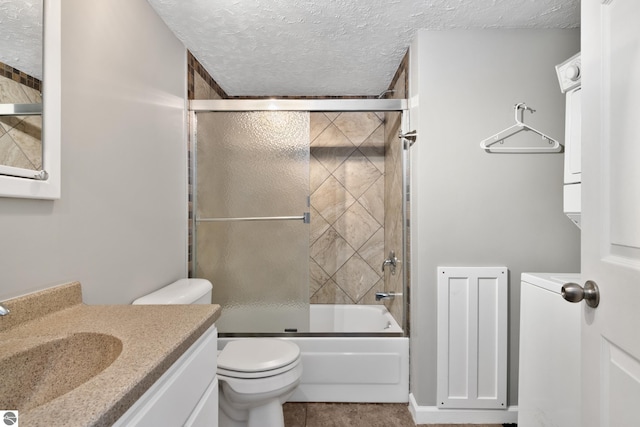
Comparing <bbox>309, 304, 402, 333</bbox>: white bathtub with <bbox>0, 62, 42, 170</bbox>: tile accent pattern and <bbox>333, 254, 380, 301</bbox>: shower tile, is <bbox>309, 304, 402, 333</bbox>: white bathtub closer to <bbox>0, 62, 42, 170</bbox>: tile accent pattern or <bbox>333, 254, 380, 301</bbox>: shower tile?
<bbox>333, 254, 380, 301</bbox>: shower tile

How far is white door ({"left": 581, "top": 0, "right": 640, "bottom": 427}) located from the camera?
73 centimetres

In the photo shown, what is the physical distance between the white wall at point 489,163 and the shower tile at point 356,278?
1.18 metres

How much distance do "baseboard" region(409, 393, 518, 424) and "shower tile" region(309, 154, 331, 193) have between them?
192cm

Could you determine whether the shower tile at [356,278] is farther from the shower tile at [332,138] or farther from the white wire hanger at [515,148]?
the white wire hanger at [515,148]

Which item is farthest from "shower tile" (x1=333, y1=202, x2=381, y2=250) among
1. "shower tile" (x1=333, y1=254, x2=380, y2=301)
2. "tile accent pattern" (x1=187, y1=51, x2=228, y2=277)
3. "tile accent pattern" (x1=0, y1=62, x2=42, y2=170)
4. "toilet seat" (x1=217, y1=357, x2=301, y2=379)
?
"tile accent pattern" (x1=0, y1=62, x2=42, y2=170)

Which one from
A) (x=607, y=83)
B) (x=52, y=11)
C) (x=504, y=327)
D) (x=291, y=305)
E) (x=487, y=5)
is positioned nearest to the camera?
(x=607, y=83)

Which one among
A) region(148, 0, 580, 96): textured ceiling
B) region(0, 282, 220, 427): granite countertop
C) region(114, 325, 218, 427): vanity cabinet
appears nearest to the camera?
region(0, 282, 220, 427): granite countertop

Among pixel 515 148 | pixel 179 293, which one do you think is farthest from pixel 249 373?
pixel 515 148

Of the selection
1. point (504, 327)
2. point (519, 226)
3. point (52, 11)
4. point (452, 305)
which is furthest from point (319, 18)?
point (504, 327)

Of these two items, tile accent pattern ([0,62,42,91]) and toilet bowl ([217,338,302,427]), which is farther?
toilet bowl ([217,338,302,427])

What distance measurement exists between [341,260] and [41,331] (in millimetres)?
2454

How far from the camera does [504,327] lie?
6.48 ft

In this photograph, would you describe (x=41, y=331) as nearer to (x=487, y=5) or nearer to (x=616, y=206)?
(x=616, y=206)

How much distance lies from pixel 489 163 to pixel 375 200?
1262 mm
